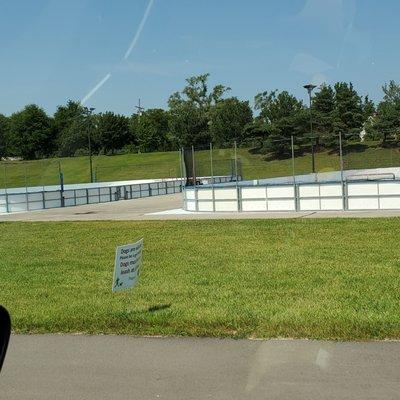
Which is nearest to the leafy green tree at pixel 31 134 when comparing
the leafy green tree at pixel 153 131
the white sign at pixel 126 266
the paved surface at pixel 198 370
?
the leafy green tree at pixel 153 131

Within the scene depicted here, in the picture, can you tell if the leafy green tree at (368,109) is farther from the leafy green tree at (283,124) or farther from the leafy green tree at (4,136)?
the leafy green tree at (4,136)

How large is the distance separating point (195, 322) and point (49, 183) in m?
44.4

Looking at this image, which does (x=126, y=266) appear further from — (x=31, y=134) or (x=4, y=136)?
(x=4, y=136)

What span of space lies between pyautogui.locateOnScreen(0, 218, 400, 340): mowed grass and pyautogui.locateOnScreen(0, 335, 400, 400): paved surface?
467 millimetres

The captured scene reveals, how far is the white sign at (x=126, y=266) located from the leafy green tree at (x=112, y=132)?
105 meters

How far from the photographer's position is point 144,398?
A: 4.94 metres

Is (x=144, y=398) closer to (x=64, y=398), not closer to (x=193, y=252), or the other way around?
(x=64, y=398)

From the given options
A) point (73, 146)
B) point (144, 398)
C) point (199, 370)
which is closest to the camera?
point (144, 398)

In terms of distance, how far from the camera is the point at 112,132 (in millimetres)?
114438

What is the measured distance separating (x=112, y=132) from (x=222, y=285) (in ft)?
350

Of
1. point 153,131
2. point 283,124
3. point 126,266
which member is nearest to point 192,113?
point 153,131

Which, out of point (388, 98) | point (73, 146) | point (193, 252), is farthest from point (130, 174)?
point (193, 252)

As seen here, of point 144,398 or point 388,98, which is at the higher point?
point 388,98

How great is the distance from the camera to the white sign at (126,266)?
7.28m
